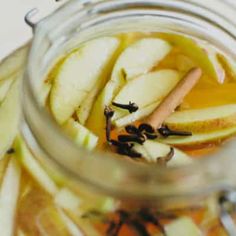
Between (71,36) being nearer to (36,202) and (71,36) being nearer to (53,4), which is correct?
(36,202)

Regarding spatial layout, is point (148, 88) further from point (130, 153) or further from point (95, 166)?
point (95, 166)

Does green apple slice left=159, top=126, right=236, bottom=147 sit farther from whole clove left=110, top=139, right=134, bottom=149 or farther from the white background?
the white background

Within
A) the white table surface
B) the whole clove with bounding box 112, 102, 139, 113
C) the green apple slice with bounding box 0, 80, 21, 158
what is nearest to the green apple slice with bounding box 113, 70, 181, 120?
the whole clove with bounding box 112, 102, 139, 113

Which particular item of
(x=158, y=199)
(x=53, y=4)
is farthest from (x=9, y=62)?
(x=53, y=4)

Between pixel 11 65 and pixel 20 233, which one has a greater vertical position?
pixel 11 65

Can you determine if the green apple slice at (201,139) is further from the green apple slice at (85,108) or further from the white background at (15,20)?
the white background at (15,20)

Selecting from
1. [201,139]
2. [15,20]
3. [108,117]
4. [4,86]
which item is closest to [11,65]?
[4,86]

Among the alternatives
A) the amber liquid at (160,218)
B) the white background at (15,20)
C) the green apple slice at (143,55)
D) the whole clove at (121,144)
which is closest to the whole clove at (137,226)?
the amber liquid at (160,218)
